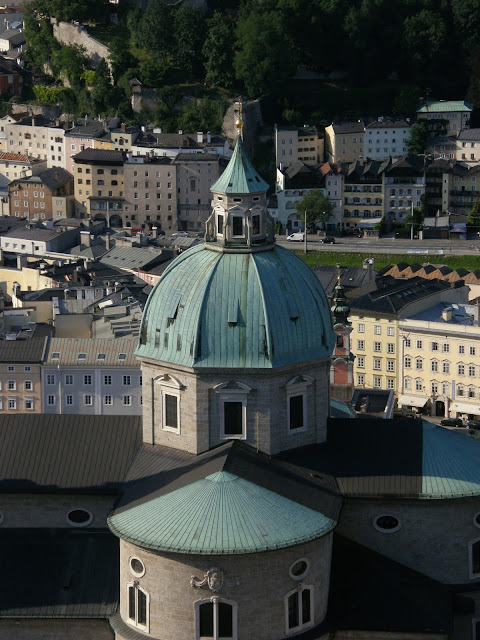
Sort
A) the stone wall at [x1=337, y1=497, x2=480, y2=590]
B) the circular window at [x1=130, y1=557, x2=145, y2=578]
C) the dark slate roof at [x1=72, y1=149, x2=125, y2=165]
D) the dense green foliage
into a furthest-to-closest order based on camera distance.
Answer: the dense green foliage, the dark slate roof at [x1=72, y1=149, x2=125, y2=165], the stone wall at [x1=337, y1=497, x2=480, y2=590], the circular window at [x1=130, y1=557, x2=145, y2=578]

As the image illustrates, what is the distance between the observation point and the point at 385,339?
105562 mm

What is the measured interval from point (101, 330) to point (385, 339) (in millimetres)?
16726

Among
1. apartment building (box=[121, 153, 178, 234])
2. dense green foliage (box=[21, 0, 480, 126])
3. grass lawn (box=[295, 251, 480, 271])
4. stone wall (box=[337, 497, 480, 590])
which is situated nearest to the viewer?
stone wall (box=[337, 497, 480, 590])

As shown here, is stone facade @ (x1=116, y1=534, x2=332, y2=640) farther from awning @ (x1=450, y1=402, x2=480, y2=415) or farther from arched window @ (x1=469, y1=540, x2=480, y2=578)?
awning @ (x1=450, y1=402, x2=480, y2=415)

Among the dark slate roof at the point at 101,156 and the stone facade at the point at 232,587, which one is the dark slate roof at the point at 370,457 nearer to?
the stone facade at the point at 232,587

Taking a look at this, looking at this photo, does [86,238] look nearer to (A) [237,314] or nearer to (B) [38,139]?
(B) [38,139]

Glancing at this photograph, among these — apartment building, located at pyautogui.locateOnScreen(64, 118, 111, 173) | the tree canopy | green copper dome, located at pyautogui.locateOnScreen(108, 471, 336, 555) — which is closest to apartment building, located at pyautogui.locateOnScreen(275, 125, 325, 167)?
the tree canopy

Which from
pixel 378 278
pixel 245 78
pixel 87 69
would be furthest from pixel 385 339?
pixel 87 69

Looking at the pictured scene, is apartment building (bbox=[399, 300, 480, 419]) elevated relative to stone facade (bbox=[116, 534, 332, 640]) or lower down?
lower down

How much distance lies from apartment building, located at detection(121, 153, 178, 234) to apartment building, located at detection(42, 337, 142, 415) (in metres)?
60.1

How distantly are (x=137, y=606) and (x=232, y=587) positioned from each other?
9.99 ft

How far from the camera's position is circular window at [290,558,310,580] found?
50.9 m

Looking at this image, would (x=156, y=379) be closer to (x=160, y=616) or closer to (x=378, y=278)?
(x=160, y=616)

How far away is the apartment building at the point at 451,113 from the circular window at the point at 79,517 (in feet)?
363
